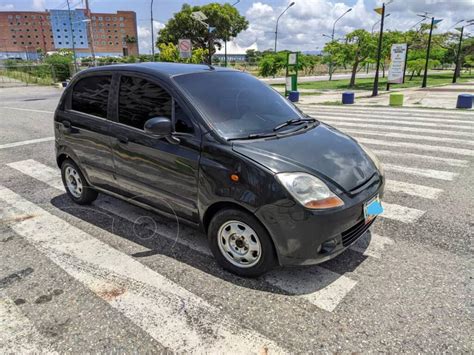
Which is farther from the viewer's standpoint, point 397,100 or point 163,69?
point 397,100

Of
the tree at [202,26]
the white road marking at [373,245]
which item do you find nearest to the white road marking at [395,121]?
the white road marking at [373,245]

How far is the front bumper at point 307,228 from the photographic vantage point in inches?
109

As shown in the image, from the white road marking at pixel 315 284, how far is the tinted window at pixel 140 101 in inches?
70.7

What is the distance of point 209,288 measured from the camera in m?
3.06

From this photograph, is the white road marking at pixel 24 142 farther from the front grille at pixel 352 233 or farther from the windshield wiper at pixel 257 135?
the front grille at pixel 352 233

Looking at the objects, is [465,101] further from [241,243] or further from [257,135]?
[241,243]

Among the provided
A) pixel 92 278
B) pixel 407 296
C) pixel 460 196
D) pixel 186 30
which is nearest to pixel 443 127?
pixel 460 196

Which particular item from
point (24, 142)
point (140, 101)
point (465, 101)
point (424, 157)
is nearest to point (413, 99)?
point (465, 101)

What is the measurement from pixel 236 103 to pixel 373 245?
199cm

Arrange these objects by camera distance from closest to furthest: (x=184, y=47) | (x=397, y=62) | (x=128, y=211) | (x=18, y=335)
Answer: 1. (x=18, y=335)
2. (x=128, y=211)
3. (x=397, y=62)
4. (x=184, y=47)

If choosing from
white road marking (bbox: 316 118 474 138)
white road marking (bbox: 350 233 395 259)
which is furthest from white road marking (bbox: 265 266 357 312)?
white road marking (bbox: 316 118 474 138)

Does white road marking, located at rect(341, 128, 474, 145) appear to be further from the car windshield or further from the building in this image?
the building

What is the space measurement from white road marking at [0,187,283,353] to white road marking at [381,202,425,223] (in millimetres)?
2634

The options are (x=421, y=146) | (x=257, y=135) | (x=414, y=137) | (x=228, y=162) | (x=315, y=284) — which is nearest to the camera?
(x=228, y=162)
